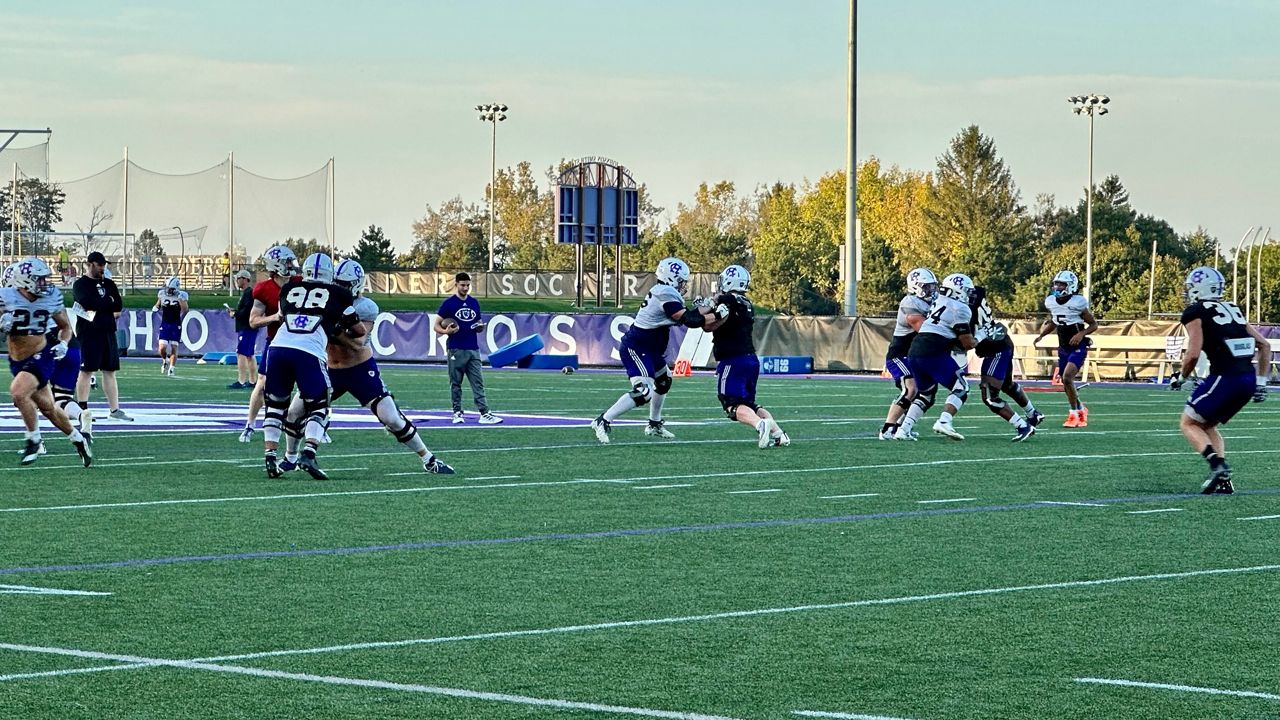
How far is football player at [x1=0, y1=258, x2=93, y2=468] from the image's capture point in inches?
598

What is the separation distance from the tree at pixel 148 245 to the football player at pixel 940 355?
50.1m

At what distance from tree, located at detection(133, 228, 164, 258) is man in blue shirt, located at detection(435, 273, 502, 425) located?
46036 millimetres

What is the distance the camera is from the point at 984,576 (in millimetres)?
9445

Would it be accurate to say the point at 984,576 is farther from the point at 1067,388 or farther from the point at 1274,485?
the point at 1067,388

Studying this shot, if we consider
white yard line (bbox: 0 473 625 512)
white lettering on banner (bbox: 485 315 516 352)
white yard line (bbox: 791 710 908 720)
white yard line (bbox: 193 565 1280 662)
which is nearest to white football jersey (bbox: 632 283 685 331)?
white yard line (bbox: 0 473 625 512)

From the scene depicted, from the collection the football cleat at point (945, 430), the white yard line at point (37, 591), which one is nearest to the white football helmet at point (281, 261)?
the football cleat at point (945, 430)

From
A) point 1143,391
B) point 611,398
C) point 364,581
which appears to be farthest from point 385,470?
point 1143,391

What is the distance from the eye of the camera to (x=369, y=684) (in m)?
6.66

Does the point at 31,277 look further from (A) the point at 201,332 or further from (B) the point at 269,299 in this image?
(A) the point at 201,332

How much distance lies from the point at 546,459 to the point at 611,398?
11.5 m

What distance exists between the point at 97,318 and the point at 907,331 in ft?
29.1

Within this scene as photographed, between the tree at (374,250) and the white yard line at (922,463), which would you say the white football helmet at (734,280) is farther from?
the tree at (374,250)

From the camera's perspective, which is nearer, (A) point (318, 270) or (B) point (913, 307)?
(A) point (318, 270)

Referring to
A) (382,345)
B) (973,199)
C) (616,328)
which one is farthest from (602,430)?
(973,199)
